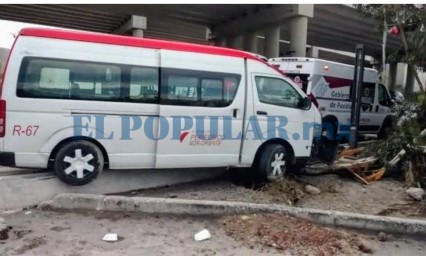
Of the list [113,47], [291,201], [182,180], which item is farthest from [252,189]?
[113,47]

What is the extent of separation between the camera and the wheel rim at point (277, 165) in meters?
6.79

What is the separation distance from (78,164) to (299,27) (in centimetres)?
1552

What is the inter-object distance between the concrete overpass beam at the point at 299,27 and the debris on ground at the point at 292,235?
49.5ft

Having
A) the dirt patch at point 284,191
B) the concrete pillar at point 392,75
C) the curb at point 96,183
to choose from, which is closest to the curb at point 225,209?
the curb at point 96,183

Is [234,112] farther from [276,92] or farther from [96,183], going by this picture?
[96,183]

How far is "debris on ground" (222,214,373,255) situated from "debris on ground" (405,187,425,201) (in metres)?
2.13

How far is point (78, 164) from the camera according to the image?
5.56 m

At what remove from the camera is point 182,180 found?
676 cm

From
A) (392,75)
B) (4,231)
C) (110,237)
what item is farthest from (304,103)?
(392,75)

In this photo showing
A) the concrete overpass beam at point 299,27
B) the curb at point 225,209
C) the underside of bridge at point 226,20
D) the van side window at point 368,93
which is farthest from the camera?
the underside of bridge at point 226,20

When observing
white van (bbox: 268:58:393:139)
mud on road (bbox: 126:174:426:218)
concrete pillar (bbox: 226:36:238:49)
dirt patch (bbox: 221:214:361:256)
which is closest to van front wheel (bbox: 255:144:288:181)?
mud on road (bbox: 126:174:426:218)

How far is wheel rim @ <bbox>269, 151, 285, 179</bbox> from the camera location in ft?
22.3

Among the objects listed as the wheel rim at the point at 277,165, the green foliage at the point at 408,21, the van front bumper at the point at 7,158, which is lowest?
the wheel rim at the point at 277,165

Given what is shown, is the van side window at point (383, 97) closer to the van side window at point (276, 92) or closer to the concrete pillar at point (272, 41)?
the van side window at point (276, 92)
